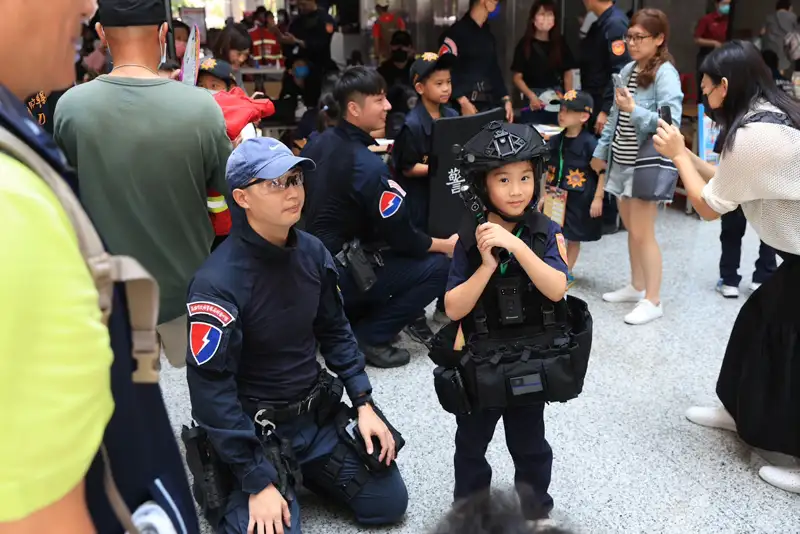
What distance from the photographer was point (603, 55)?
4.51 m

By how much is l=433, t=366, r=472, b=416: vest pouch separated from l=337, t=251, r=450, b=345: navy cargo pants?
138 centimetres

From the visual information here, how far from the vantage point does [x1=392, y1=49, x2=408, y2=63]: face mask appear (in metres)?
6.05

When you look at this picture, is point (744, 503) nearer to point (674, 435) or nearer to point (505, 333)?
point (674, 435)

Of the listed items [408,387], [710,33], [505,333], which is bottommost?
[408,387]

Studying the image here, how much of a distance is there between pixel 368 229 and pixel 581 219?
1349 millimetres

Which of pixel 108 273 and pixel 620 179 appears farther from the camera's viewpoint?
pixel 620 179

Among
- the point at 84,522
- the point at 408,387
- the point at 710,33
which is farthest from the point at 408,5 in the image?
the point at 84,522

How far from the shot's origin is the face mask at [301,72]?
21.2ft

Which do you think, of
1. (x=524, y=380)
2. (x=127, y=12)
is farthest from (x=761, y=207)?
(x=127, y=12)

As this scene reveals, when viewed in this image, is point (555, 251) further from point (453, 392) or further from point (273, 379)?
point (273, 379)

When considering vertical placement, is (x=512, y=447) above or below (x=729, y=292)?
above

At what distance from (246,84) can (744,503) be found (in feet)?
16.9

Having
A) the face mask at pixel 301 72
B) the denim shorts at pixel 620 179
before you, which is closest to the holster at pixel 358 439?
the denim shorts at pixel 620 179

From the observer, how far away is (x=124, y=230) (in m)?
2.07
